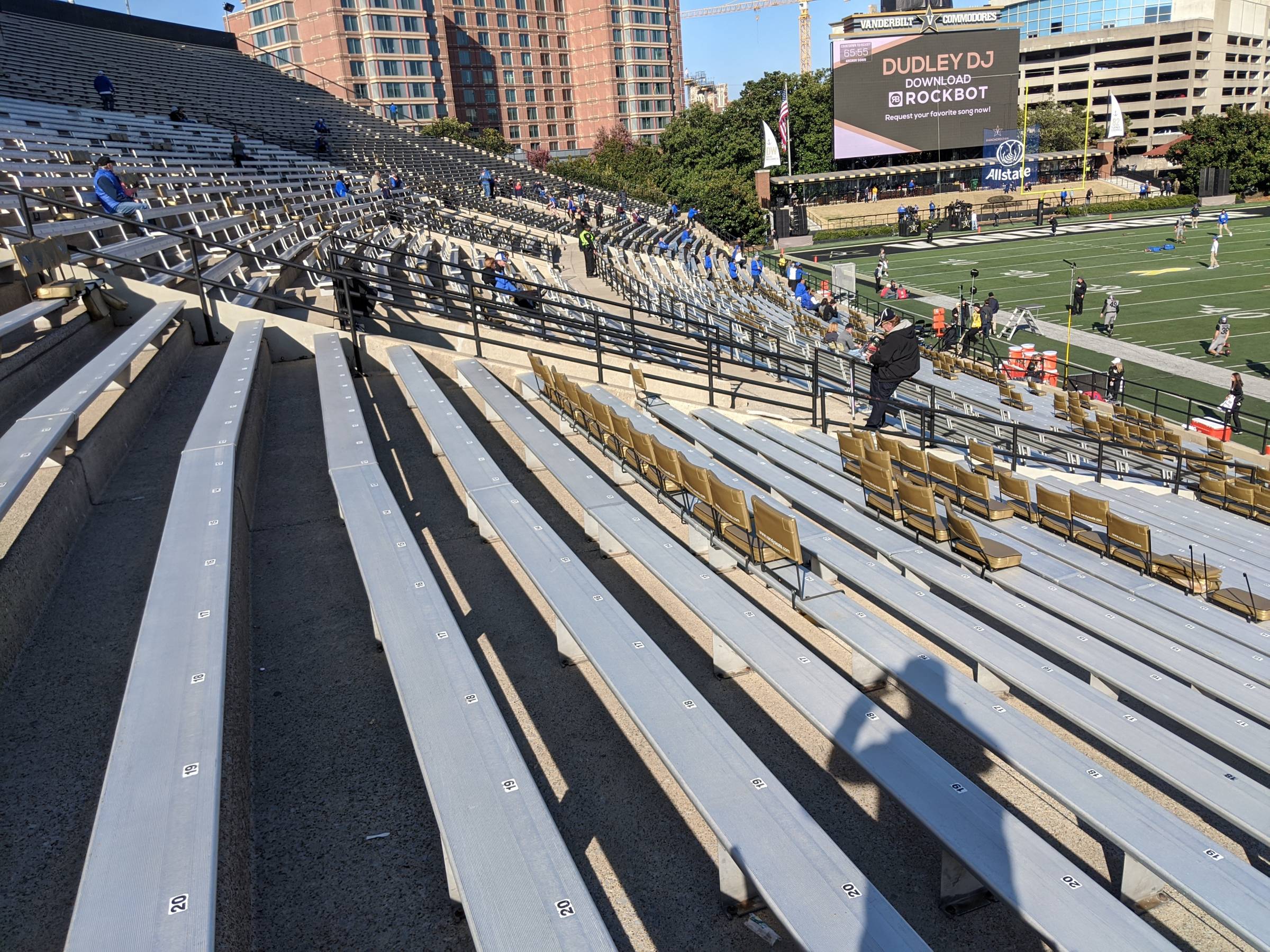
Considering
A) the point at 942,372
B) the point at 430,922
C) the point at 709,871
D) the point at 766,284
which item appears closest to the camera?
the point at 430,922

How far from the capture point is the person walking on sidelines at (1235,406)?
1791cm

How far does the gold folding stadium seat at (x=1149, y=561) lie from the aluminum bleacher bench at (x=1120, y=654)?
1583 millimetres

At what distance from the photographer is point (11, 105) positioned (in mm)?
22375

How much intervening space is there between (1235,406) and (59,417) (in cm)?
2071

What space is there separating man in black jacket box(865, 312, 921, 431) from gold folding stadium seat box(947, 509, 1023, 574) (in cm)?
374

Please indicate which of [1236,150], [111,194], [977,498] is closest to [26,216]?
[111,194]

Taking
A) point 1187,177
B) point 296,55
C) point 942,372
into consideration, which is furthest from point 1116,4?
point 942,372

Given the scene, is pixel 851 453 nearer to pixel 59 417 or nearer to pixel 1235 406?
pixel 59 417

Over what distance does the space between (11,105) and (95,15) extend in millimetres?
29454

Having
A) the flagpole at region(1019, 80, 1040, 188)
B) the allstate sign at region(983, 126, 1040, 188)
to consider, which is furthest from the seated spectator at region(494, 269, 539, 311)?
the flagpole at region(1019, 80, 1040, 188)

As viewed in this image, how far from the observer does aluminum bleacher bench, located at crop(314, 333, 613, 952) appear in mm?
2830

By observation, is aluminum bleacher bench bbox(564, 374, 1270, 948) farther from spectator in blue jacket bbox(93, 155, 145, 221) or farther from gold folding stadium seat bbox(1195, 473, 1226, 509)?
spectator in blue jacket bbox(93, 155, 145, 221)

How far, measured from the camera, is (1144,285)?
37.0 meters

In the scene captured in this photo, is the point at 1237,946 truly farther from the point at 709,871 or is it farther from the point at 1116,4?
the point at 1116,4
